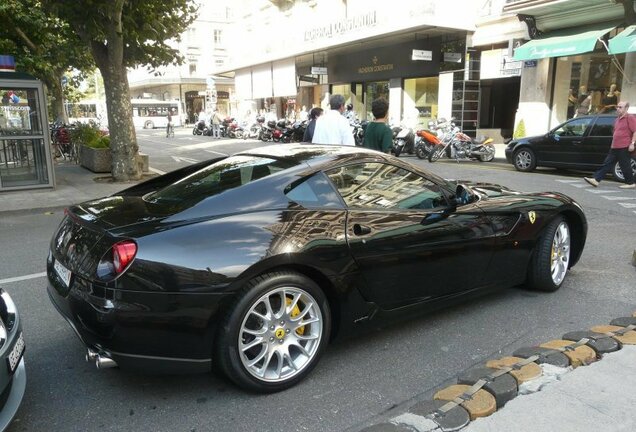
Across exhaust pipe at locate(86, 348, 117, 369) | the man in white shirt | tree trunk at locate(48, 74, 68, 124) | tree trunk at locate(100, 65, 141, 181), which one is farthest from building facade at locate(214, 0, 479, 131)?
exhaust pipe at locate(86, 348, 117, 369)

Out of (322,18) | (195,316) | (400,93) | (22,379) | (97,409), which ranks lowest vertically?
(97,409)

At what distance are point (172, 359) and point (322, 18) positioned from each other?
30030 millimetres

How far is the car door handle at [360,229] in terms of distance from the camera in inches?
128

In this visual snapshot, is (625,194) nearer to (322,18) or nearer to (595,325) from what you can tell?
(595,325)

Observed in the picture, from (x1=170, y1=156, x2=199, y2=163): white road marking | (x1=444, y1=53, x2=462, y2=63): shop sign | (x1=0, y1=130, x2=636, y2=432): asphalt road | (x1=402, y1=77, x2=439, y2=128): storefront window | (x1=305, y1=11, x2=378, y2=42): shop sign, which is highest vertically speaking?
(x1=305, y1=11, x2=378, y2=42): shop sign

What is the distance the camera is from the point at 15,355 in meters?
2.46

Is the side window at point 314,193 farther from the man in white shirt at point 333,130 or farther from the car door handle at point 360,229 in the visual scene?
the man in white shirt at point 333,130

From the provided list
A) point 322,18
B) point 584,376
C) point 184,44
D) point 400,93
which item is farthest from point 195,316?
point 184,44

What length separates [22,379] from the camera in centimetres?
263

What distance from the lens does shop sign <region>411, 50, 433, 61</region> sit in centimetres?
2073

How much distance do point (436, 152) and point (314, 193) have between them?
41.3 feet

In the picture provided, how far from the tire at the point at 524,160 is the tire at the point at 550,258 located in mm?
9079

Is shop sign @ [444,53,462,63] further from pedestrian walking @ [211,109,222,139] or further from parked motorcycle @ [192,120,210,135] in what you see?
parked motorcycle @ [192,120,210,135]

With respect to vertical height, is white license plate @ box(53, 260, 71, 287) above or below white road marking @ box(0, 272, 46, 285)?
above
